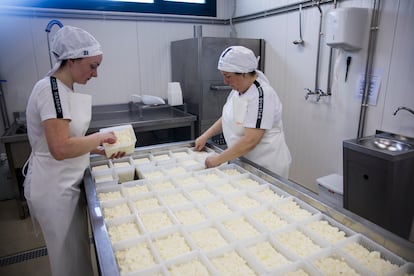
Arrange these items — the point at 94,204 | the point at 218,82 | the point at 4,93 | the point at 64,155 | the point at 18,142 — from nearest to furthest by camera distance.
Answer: the point at 94,204 → the point at 64,155 → the point at 18,142 → the point at 4,93 → the point at 218,82

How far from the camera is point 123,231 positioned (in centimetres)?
108

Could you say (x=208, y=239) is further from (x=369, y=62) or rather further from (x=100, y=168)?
(x=369, y=62)

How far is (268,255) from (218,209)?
1.08ft

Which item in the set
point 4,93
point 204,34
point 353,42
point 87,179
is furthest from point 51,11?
point 353,42

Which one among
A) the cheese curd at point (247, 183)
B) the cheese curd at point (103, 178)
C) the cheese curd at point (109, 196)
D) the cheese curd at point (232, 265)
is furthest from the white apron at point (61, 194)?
the cheese curd at point (232, 265)

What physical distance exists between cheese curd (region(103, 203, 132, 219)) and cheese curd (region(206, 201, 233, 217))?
1.11 feet

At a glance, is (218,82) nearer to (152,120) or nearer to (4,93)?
(152,120)

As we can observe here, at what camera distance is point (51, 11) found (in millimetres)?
2928

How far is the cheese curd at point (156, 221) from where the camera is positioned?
1105mm

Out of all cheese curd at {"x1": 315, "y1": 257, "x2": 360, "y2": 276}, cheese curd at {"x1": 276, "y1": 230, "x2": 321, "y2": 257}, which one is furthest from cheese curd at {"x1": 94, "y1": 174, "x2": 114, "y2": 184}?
cheese curd at {"x1": 315, "y1": 257, "x2": 360, "y2": 276}

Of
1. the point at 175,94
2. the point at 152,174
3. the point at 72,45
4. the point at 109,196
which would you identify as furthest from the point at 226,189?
the point at 175,94

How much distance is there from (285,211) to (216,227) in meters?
0.31

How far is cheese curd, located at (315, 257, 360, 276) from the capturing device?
861mm

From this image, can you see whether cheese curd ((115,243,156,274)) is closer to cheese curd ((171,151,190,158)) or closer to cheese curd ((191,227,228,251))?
cheese curd ((191,227,228,251))
